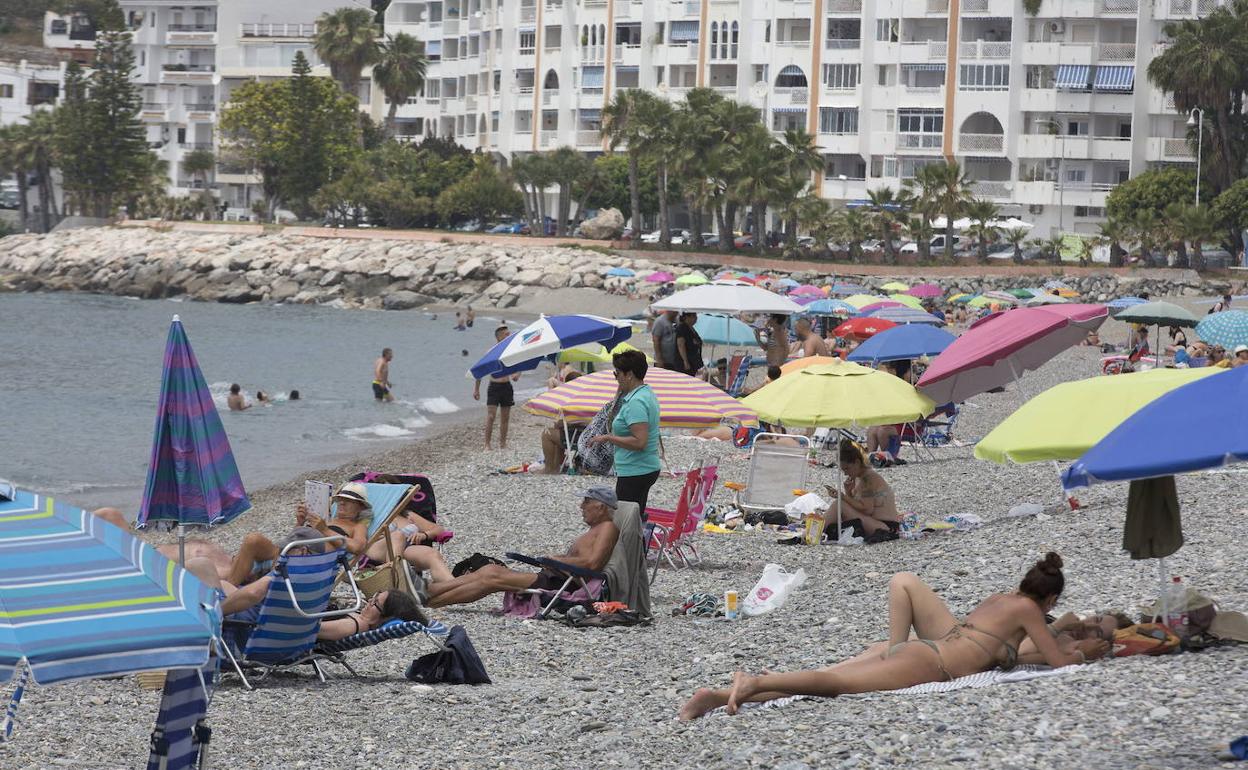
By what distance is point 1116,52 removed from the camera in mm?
67438

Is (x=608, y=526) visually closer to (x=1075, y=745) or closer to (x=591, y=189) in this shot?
(x=1075, y=745)

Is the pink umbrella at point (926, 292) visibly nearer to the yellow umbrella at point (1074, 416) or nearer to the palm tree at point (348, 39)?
the yellow umbrella at point (1074, 416)

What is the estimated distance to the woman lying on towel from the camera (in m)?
6.51

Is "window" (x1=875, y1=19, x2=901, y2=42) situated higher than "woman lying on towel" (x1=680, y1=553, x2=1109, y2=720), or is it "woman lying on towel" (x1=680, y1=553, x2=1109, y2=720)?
"window" (x1=875, y1=19, x2=901, y2=42)

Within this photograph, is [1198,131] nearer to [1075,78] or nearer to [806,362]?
[1075,78]

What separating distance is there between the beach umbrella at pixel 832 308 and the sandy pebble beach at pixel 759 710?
20.9 metres

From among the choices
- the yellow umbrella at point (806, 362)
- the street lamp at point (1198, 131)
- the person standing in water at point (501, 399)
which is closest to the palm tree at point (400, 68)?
the street lamp at point (1198, 131)

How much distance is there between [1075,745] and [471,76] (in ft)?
277

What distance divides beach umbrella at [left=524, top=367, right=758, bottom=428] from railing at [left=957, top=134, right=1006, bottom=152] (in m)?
56.5

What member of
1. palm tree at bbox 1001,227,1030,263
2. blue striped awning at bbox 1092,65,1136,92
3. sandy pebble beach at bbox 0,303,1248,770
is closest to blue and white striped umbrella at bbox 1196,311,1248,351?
sandy pebble beach at bbox 0,303,1248,770

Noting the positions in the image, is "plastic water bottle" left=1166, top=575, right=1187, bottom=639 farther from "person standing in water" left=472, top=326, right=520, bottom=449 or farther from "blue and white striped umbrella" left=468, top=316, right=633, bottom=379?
"person standing in water" left=472, top=326, right=520, bottom=449

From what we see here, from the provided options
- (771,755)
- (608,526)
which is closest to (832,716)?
(771,755)

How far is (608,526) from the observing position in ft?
31.0

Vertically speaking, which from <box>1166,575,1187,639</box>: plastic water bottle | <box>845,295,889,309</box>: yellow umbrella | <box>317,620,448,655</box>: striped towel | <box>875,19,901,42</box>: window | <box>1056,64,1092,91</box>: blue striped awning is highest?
<box>875,19,901,42</box>: window
